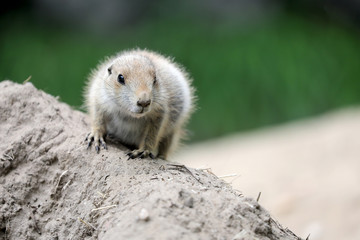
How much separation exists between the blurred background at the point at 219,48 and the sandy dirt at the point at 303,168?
0.23 m

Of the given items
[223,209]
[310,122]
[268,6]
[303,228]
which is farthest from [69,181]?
[268,6]

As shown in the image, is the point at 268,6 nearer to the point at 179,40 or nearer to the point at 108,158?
the point at 179,40

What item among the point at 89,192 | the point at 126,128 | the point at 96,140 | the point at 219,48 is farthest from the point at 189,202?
the point at 219,48

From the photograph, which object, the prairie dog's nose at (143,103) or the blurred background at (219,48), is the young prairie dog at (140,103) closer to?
the prairie dog's nose at (143,103)

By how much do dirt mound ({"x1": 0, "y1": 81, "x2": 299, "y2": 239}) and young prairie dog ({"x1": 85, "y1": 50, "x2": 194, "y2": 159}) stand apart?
21 cm

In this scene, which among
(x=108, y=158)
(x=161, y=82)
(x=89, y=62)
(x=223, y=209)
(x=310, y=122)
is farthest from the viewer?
(x=89, y=62)

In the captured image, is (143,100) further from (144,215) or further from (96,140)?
(144,215)

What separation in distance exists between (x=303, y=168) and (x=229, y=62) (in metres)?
5.25

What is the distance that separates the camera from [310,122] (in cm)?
1138

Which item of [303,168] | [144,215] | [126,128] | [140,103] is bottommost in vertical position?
[144,215]

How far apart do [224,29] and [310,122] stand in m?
5.17

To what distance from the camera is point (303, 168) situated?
352 inches

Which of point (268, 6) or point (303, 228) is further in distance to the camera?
point (268, 6)

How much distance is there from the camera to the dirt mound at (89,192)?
3400 millimetres
